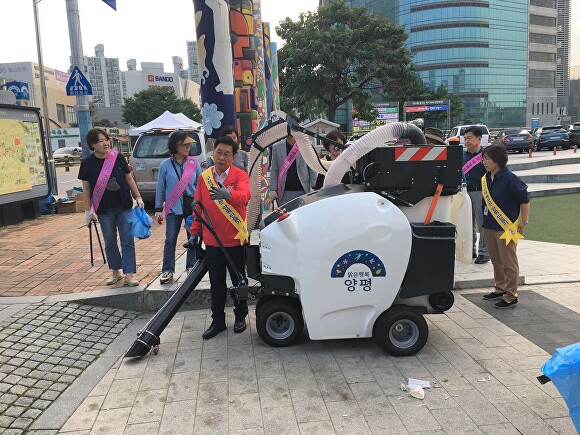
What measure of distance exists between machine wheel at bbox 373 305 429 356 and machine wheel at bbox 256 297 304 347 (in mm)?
695

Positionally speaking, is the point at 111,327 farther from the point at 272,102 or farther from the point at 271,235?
the point at 272,102

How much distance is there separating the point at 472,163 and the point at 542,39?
9392cm

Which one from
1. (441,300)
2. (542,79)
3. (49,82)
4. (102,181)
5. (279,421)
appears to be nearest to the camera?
(279,421)

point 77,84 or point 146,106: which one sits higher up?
point 146,106

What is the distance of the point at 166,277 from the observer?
5234 mm

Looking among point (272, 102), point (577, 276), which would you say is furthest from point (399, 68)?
point (577, 276)

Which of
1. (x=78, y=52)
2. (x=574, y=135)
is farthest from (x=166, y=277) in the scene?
(x=574, y=135)

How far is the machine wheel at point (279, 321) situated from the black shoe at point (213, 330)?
53 centimetres

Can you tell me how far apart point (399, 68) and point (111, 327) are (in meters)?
26.9

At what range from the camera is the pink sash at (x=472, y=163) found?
6043 millimetres

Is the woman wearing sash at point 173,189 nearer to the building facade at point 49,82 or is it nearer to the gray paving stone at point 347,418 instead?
the gray paving stone at point 347,418

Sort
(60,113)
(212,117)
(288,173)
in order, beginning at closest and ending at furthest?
Result: (288,173), (212,117), (60,113)

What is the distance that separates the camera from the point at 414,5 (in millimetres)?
75875

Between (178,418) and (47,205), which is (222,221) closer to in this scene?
(178,418)
